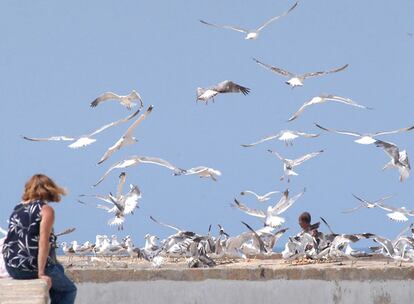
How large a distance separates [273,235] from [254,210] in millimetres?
1781

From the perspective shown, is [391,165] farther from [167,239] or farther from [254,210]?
[167,239]

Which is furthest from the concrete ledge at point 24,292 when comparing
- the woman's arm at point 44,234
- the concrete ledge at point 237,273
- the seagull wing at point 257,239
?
the seagull wing at point 257,239

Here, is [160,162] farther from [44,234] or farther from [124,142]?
[44,234]

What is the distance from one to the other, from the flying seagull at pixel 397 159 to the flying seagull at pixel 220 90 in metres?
2.09

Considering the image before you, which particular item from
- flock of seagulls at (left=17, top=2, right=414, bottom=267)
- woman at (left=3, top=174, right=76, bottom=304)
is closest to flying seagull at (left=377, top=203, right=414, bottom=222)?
flock of seagulls at (left=17, top=2, right=414, bottom=267)

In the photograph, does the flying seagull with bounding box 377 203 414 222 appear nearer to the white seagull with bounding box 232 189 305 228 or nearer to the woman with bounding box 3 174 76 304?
the white seagull with bounding box 232 189 305 228

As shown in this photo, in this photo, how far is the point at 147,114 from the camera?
15055 mm

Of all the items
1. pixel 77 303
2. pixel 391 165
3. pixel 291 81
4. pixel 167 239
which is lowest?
pixel 77 303

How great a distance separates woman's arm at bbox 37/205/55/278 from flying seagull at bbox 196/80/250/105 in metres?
8.41

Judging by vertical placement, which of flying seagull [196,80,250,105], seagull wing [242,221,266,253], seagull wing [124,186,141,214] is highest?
flying seagull [196,80,250,105]

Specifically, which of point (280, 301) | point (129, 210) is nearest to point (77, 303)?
point (280, 301)

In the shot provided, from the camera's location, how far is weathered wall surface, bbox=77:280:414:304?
1116cm

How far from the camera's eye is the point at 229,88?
51.1 ft

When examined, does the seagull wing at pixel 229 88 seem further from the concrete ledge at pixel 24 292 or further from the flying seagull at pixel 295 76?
the concrete ledge at pixel 24 292
